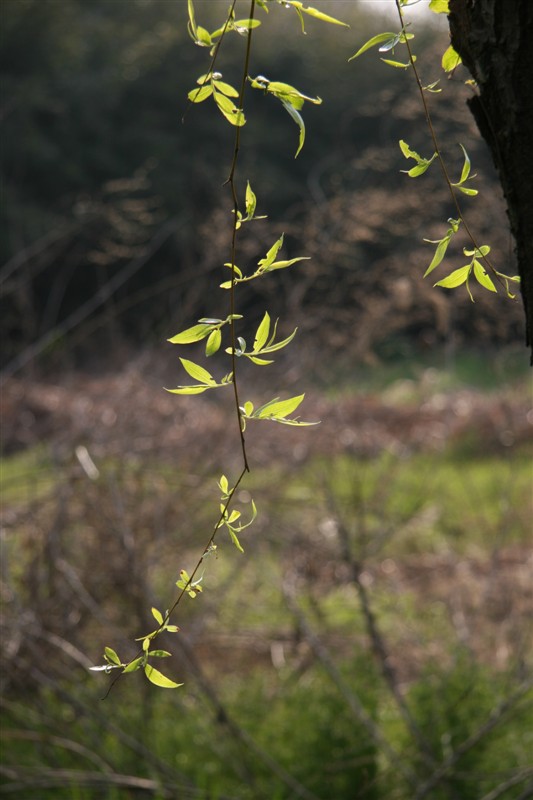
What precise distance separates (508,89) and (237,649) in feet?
13.2

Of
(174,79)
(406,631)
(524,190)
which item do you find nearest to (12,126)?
(174,79)

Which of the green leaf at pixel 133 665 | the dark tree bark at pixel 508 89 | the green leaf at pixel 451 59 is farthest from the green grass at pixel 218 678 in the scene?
the green leaf at pixel 451 59

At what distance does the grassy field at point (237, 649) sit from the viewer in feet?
9.68

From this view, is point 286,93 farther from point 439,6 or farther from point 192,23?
point 439,6

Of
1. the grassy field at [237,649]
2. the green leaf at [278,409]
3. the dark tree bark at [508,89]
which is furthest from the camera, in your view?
the grassy field at [237,649]

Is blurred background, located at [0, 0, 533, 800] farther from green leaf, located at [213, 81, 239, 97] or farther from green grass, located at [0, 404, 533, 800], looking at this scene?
green leaf, located at [213, 81, 239, 97]

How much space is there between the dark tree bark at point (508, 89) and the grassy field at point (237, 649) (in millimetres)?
1283

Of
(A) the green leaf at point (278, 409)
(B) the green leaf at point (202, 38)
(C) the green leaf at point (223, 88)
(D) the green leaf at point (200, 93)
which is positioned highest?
(B) the green leaf at point (202, 38)

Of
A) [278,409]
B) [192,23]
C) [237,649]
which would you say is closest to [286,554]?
[237,649]

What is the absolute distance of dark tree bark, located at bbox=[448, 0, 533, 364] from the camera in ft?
4.06

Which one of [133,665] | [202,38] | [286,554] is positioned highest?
[202,38]

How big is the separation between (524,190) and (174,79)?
17.3 meters

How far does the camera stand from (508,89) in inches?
49.5

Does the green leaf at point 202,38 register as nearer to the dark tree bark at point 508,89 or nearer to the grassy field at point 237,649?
the dark tree bark at point 508,89
